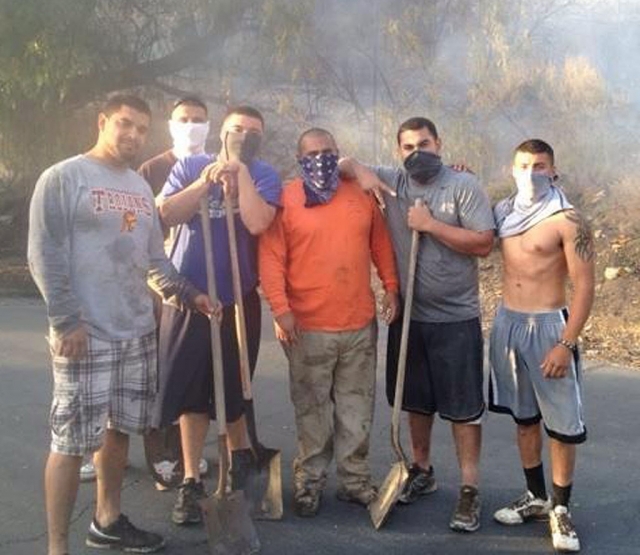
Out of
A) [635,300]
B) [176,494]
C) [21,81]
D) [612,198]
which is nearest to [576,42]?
[612,198]

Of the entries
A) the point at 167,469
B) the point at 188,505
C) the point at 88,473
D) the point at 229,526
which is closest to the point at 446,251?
the point at 229,526

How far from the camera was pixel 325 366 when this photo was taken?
3.66 meters

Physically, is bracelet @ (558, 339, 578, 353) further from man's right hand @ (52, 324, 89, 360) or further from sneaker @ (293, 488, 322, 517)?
man's right hand @ (52, 324, 89, 360)

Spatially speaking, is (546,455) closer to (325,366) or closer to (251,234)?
(325,366)

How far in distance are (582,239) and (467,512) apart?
1.28 m

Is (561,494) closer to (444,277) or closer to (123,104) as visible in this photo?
(444,277)

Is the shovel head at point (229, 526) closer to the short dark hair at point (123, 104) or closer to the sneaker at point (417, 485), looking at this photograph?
the sneaker at point (417, 485)

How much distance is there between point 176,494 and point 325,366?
1006 millimetres

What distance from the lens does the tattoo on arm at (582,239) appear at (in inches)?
130

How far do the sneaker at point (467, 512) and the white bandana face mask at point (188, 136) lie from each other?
2.00 metres

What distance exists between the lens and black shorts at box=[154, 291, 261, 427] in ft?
11.9

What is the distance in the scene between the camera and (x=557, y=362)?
10.9 ft

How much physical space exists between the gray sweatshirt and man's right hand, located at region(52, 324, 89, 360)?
1.0 inches

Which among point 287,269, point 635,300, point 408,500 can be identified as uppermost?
point 287,269
